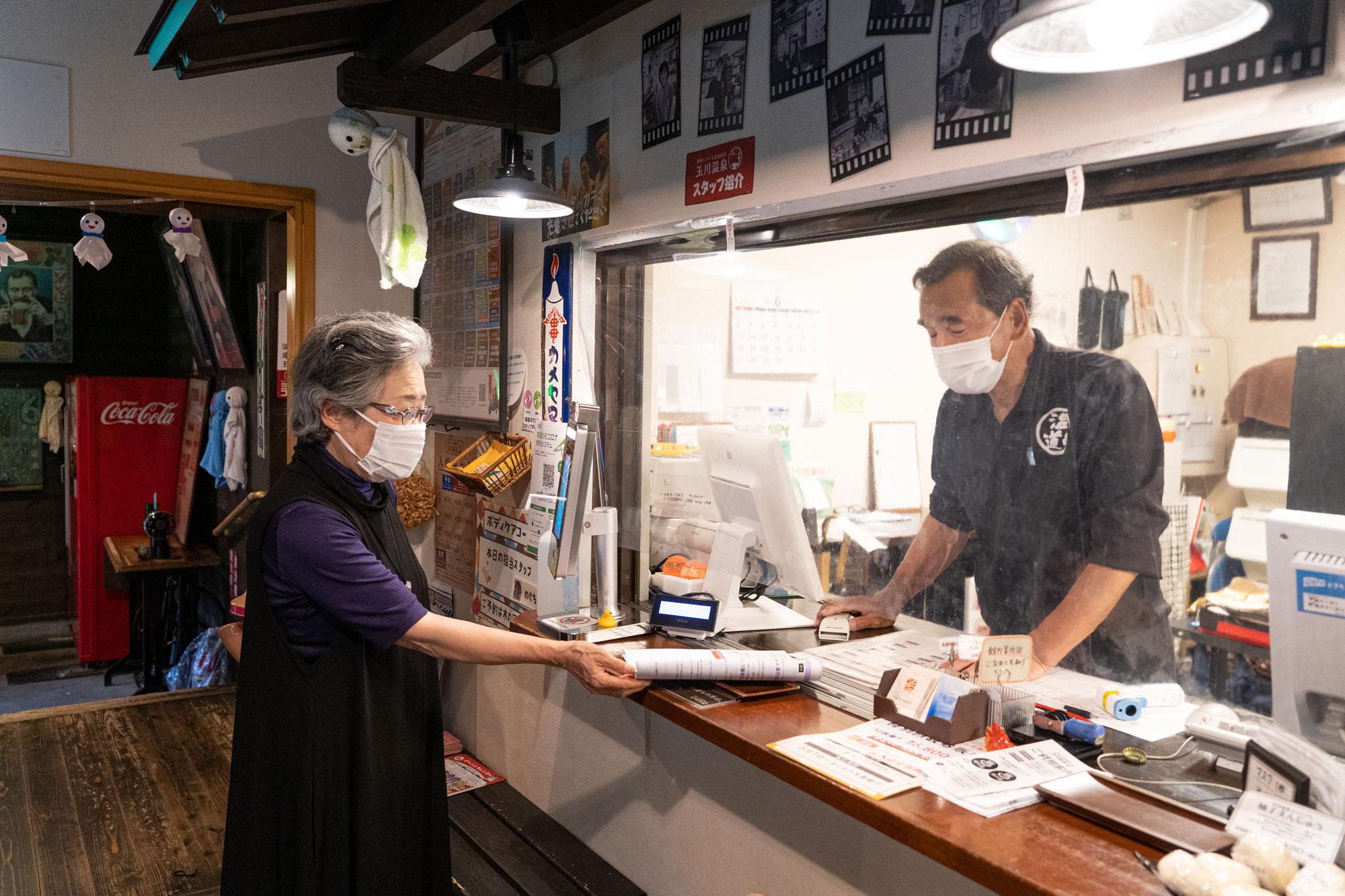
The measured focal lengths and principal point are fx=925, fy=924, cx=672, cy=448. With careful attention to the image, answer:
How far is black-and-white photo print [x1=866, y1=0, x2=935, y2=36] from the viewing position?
1.68 metres

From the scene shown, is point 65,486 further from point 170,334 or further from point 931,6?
point 931,6

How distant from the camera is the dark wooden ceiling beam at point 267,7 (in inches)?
84.6

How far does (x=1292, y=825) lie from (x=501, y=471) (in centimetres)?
219

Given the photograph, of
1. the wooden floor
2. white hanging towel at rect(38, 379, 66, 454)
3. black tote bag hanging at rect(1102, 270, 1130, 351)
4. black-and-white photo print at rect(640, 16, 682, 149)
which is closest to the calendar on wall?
black-and-white photo print at rect(640, 16, 682, 149)

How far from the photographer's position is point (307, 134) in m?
3.62

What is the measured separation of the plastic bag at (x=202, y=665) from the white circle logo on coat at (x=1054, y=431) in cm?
467

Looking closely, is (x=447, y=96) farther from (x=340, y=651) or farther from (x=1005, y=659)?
(x=1005, y=659)

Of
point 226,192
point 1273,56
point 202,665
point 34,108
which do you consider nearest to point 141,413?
point 202,665

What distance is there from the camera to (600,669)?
191 centimetres

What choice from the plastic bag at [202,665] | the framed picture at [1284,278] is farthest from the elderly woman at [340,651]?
the plastic bag at [202,665]

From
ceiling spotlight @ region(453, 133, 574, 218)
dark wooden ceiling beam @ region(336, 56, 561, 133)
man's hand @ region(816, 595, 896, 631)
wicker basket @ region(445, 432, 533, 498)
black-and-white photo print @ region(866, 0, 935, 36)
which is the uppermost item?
dark wooden ceiling beam @ region(336, 56, 561, 133)

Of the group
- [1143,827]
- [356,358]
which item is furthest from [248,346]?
[1143,827]

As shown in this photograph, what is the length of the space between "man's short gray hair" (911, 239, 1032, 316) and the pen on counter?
0.75m

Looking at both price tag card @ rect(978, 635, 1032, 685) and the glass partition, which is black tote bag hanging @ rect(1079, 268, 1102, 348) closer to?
the glass partition
